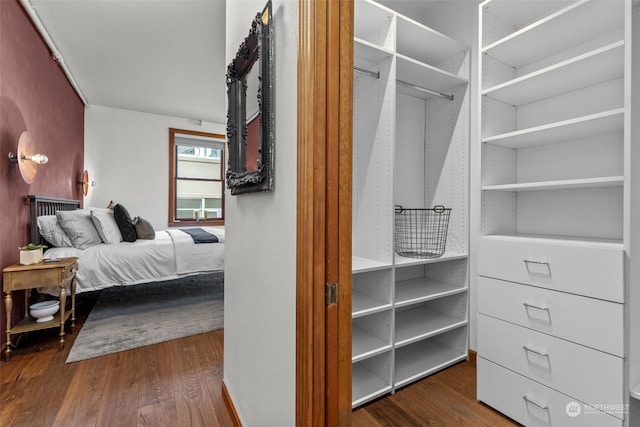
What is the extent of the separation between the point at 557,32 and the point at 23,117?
3837 mm

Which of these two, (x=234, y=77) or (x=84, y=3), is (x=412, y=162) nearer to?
(x=234, y=77)

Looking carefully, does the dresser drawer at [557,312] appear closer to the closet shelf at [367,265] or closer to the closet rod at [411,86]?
the closet shelf at [367,265]

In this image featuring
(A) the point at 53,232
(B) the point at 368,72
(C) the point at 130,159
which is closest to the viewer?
(B) the point at 368,72

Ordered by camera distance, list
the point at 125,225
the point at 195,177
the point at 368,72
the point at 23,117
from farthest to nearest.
A: the point at 195,177, the point at 125,225, the point at 23,117, the point at 368,72

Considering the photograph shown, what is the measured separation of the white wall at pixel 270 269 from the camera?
955 millimetres

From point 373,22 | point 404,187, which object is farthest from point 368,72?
point 404,187

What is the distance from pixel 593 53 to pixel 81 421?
2974mm

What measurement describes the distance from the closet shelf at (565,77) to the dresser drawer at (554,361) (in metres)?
1.26

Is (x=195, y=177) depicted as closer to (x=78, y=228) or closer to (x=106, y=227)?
(x=106, y=227)

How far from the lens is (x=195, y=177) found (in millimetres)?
6098

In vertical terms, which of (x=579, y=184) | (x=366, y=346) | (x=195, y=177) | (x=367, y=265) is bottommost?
(x=366, y=346)

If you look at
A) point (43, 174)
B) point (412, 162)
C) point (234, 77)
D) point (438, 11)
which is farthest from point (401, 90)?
point (43, 174)

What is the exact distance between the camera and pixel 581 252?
1.36m

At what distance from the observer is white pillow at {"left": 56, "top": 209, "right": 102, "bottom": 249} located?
2.97 metres
